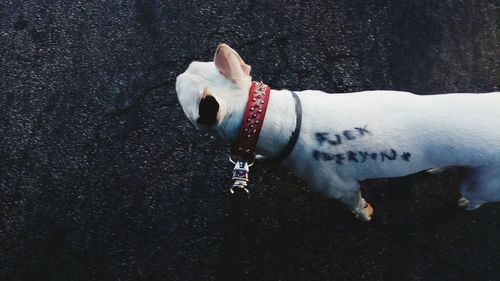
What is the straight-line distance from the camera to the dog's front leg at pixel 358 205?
2.51m

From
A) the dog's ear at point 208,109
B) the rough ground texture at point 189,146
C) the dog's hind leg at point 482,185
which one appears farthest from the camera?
the rough ground texture at point 189,146

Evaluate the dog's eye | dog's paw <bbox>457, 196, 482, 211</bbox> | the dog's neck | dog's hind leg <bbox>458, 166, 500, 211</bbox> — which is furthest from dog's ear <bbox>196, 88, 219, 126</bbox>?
dog's paw <bbox>457, 196, 482, 211</bbox>

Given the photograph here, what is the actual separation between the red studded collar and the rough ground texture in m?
1.02

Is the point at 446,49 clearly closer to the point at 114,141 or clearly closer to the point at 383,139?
the point at 383,139

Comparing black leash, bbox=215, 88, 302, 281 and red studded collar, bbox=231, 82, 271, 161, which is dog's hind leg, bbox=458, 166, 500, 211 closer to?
black leash, bbox=215, 88, 302, 281

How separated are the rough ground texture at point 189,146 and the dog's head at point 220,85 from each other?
1.11 meters

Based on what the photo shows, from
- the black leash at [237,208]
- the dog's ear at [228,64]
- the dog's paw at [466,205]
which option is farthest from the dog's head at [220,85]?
the dog's paw at [466,205]

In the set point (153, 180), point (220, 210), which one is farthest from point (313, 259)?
point (153, 180)

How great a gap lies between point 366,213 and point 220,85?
1.33 metres

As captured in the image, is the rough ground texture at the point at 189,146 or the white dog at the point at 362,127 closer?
the white dog at the point at 362,127

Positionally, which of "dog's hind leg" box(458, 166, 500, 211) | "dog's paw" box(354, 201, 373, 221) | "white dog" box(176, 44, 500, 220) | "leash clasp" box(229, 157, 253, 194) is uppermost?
"white dog" box(176, 44, 500, 220)

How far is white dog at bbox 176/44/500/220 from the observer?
206cm

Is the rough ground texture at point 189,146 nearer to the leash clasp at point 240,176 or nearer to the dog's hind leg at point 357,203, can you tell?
the dog's hind leg at point 357,203

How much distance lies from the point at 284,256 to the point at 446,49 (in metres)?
1.98
